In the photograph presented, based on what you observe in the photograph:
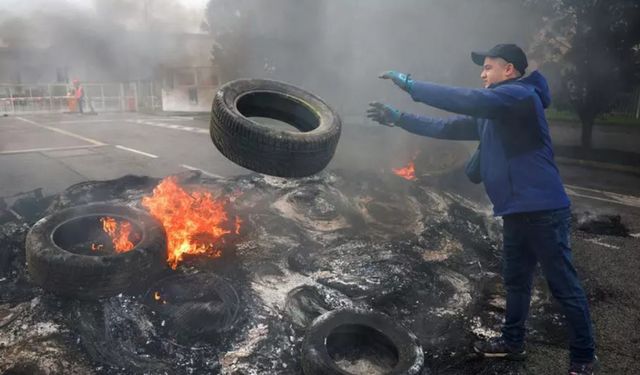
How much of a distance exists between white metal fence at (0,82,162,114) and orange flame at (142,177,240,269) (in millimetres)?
16858

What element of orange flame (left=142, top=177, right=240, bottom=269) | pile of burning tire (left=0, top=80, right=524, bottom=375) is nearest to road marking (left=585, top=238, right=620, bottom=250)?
pile of burning tire (left=0, top=80, right=524, bottom=375)

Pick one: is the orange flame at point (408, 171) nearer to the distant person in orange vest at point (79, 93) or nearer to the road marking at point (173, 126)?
the road marking at point (173, 126)

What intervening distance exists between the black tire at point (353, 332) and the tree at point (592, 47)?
378 inches

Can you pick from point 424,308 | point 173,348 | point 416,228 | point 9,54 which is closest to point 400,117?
point 424,308

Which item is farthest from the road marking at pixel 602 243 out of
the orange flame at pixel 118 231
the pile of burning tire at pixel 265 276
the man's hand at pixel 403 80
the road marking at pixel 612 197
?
the orange flame at pixel 118 231

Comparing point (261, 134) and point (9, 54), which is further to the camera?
point (9, 54)

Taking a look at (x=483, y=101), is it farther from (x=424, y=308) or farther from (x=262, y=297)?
(x=262, y=297)

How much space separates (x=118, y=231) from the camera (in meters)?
3.90

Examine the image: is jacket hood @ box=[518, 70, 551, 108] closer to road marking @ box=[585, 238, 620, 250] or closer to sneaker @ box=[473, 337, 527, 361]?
sneaker @ box=[473, 337, 527, 361]

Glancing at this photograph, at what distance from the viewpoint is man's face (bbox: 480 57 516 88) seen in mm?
2914

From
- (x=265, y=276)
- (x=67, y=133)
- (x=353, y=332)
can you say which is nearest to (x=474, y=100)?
(x=353, y=332)

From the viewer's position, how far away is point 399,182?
605cm

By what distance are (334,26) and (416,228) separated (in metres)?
7.16

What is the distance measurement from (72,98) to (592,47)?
70.8ft
